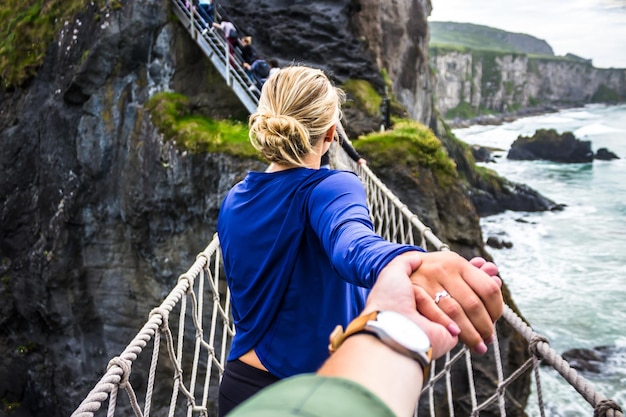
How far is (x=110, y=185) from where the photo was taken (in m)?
6.91

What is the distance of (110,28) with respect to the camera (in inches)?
271

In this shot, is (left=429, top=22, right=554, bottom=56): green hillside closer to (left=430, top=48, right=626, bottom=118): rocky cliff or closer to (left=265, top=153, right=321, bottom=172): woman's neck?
(left=430, top=48, right=626, bottom=118): rocky cliff

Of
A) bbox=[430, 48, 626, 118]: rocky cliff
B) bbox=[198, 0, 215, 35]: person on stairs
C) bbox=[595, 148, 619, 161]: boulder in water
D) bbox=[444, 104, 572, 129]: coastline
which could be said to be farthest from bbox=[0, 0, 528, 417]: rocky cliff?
bbox=[430, 48, 626, 118]: rocky cliff

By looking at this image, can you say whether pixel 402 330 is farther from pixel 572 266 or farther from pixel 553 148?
pixel 553 148

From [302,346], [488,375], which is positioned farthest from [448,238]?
[302,346]

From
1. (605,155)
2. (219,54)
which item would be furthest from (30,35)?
(605,155)

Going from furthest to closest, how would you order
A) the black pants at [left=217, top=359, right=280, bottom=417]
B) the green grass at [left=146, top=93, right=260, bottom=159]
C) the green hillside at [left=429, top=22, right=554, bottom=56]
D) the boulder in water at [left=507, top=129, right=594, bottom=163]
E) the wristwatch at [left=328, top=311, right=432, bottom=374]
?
the green hillside at [left=429, top=22, right=554, bottom=56], the boulder in water at [left=507, top=129, right=594, bottom=163], the green grass at [left=146, top=93, right=260, bottom=159], the black pants at [left=217, top=359, right=280, bottom=417], the wristwatch at [left=328, top=311, right=432, bottom=374]

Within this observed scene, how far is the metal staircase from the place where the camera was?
634cm

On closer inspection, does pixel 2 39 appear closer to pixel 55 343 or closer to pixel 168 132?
pixel 168 132

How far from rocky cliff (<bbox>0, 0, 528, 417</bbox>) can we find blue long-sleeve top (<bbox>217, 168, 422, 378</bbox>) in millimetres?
4608

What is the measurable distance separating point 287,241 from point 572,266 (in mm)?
17202

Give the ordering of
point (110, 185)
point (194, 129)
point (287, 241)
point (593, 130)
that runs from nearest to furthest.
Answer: point (287, 241) < point (194, 129) < point (110, 185) < point (593, 130)

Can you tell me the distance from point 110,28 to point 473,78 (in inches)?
2592

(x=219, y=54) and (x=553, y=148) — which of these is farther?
(x=553, y=148)
